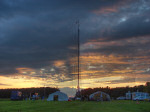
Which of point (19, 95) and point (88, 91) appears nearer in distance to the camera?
point (19, 95)

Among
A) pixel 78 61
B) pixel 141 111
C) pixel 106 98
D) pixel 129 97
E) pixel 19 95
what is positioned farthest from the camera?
pixel 129 97

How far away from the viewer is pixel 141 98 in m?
67.0

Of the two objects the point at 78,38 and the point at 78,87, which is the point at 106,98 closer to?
the point at 78,87

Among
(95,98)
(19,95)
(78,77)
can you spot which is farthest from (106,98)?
(19,95)

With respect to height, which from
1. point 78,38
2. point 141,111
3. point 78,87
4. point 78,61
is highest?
point 78,38

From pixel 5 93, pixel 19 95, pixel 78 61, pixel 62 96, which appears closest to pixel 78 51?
pixel 78 61

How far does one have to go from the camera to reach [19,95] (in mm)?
77375

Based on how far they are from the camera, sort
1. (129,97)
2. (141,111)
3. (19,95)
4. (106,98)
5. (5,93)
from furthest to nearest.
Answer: (5,93) < (129,97) < (19,95) < (106,98) < (141,111)

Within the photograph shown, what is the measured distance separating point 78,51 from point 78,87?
10616 mm

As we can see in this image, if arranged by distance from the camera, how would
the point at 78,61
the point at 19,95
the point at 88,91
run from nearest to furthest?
the point at 78,61
the point at 19,95
the point at 88,91

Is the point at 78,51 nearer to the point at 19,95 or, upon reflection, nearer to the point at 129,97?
the point at 19,95

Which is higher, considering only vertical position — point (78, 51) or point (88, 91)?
point (78, 51)

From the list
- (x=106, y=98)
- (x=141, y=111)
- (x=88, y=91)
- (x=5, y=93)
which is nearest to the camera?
(x=141, y=111)

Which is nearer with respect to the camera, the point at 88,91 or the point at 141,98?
the point at 141,98
